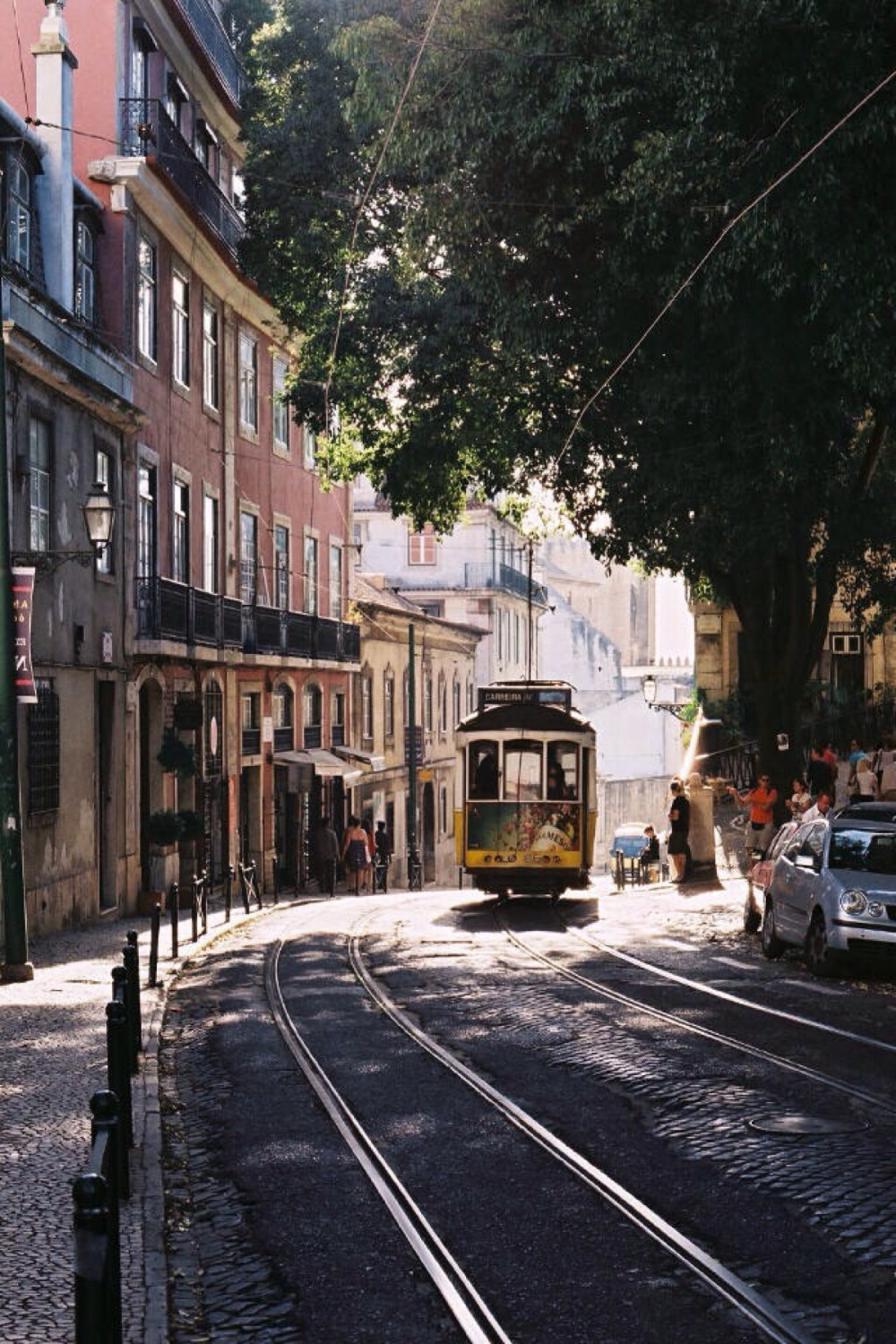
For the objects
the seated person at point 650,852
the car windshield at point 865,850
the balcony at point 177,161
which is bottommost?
the seated person at point 650,852

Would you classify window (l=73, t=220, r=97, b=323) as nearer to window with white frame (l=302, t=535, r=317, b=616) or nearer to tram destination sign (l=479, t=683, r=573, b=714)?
tram destination sign (l=479, t=683, r=573, b=714)

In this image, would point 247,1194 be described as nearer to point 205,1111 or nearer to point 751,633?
point 205,1111

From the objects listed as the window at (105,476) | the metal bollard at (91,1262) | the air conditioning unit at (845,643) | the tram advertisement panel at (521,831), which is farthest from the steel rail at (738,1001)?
the air conditioning unit at (845,643)

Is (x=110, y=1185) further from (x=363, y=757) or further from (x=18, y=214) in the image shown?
(x=363, y=757)

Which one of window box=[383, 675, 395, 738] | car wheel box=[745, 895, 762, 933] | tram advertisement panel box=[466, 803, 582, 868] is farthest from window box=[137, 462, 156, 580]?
window box=[383, 675, 395, 738]

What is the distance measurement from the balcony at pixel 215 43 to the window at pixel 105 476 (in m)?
7.80

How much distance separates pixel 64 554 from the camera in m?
20.3

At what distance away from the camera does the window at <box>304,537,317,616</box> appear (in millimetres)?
40031

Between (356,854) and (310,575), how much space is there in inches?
A: 255

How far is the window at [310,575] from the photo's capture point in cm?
4003

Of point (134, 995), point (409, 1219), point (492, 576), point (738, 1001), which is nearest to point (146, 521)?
point (738, 1001)

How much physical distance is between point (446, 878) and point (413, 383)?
32182mm

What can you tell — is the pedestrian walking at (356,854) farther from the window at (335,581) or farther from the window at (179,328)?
the window at (179,328)

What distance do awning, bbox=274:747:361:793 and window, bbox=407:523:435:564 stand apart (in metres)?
29.8
